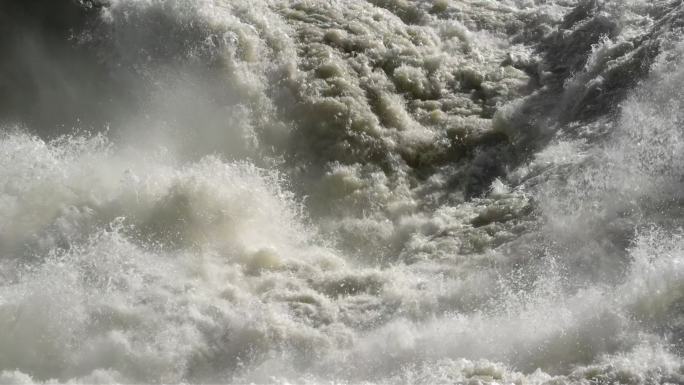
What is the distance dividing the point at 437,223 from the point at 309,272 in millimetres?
1049

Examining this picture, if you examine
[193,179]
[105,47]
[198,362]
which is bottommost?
[198,362]

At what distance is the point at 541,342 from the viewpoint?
3922 mm

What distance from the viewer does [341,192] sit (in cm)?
528

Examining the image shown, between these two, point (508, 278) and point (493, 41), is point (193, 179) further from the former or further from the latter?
point (493, 41)

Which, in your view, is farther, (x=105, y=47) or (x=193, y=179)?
(x=105, y=47)

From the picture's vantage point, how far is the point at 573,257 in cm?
439

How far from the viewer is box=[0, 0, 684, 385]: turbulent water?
3982 millimetres

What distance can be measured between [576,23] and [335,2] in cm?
226

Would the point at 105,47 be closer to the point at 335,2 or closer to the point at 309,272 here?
the point at 335,2

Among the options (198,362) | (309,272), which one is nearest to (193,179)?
(309,272)

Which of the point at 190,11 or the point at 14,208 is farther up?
the point at 190,11

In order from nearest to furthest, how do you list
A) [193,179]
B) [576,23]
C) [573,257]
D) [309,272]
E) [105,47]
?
[573,257] < [309,272] < [193,179] < [105,47] < [576,23]

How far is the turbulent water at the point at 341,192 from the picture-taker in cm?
398

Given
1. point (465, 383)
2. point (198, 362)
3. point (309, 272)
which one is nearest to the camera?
point (465, 383)
